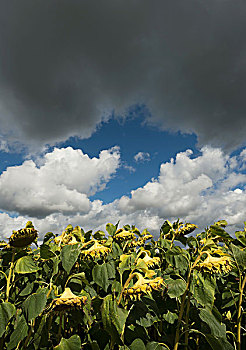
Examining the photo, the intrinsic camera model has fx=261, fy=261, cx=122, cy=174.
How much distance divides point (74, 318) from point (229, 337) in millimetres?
1889

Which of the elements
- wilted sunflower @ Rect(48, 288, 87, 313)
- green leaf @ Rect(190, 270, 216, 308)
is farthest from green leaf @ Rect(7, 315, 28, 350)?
green leaf @ Rect(190, 270, 216, 308)

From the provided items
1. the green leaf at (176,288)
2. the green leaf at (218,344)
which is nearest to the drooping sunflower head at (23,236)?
the green leaf at (176,288)

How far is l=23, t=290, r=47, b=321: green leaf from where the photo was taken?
2.28m

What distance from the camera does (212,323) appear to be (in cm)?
246

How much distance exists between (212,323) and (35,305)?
1644 mm

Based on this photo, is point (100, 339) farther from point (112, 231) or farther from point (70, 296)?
point (112, 231)

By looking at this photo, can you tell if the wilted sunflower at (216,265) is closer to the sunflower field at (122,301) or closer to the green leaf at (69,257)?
the sunflower field at (122,301)

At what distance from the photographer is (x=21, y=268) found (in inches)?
114

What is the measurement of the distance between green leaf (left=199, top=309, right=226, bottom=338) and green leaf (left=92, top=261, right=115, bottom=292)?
96 centimetres

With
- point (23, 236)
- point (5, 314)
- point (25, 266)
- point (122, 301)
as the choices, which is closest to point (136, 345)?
point (122, 301)

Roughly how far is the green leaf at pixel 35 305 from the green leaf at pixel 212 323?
4.82 ft

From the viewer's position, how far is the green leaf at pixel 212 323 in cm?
244

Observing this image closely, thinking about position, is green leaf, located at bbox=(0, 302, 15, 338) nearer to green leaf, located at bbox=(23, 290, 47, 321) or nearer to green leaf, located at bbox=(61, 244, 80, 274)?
green leaf, located at bbox=(23, 290, 47, 321)

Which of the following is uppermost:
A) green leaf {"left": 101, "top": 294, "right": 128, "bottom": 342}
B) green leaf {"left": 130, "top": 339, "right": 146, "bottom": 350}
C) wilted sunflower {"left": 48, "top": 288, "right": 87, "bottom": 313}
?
wilted sunflower {"left": 48, "top": 288, "right": 87, "bottom": 313}
